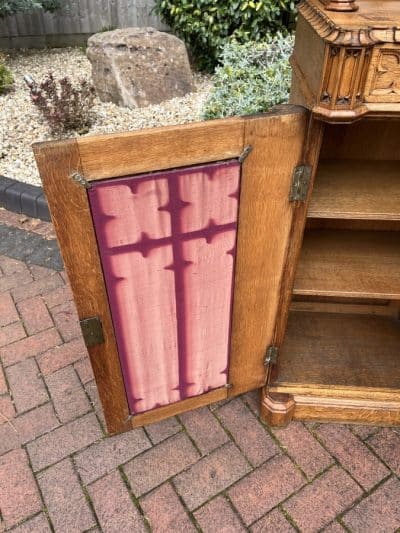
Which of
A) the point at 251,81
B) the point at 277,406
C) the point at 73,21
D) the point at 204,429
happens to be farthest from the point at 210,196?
the point at 73,21

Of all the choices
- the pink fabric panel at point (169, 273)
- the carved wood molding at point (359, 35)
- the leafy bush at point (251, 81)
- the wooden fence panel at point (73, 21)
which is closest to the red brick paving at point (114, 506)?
the pink fabric panel at point (169, 273)

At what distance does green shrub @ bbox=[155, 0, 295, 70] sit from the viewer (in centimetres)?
498

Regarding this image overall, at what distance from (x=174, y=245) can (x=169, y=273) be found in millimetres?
127

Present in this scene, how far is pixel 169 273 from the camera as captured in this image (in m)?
1.64

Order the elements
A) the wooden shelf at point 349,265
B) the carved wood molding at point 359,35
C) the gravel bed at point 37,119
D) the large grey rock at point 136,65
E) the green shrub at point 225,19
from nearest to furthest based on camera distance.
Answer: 1. the carved wood molding at point 359,35
2. the wooden shelf at point 349,265
3. the gravel bed at point 37,119
4. the large grey rock at point 136,65
5. the green shrub at point 225,19

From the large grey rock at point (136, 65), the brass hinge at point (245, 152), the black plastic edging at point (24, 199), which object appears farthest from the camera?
the large grey rock at point (136, 65)

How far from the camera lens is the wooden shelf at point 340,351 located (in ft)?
7.39

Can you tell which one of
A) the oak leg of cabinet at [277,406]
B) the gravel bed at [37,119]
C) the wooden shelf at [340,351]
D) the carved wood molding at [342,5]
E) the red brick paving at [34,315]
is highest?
the carved wood molding at [342,5]

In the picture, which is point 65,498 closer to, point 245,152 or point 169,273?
point 169,273

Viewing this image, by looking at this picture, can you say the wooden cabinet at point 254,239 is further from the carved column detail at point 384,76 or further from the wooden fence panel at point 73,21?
the wooden fence panel at point 73,21

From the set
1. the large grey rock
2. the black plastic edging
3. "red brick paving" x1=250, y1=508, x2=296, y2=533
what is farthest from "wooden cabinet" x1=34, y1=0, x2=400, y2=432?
the large grey rock

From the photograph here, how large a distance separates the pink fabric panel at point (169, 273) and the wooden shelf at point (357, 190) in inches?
15.2

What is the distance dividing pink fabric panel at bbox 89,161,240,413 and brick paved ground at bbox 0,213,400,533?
30 cm

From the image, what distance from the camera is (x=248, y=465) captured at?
7.09 ft
